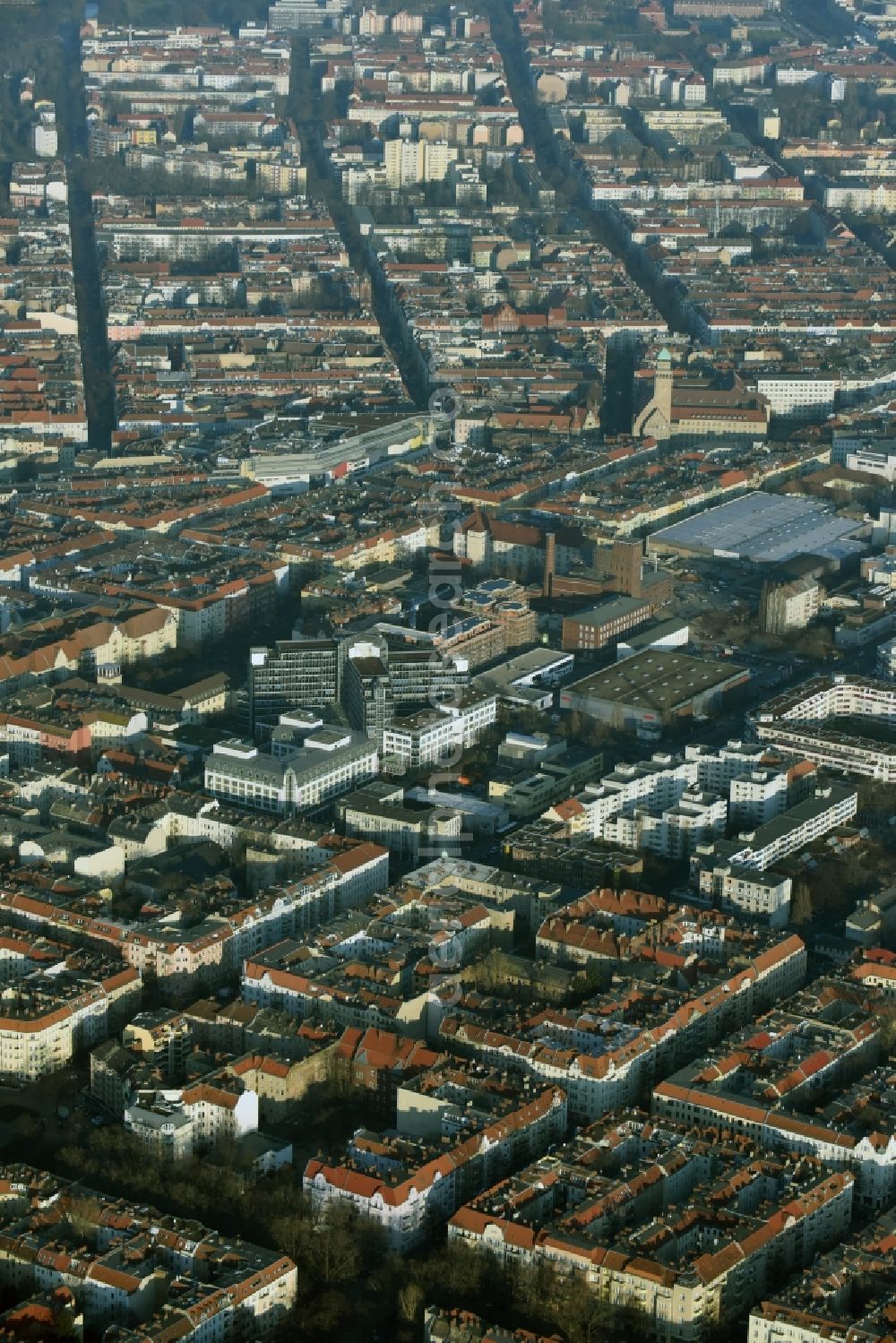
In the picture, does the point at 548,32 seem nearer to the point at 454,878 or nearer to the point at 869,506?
the point at 869,506

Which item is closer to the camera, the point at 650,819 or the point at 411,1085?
the point at 411,1085

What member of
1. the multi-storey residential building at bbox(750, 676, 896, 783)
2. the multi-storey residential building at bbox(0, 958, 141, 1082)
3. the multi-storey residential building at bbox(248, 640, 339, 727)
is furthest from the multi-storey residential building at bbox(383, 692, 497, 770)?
the multi-storey residential building at bbox(0, 958, 141, 1082)

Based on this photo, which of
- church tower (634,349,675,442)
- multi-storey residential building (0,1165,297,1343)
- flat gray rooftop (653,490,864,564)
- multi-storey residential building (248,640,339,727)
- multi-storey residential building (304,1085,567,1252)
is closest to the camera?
multi-storey residential building (0,1165,297,1343)

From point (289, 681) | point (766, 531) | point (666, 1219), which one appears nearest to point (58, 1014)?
point (666, 1219)

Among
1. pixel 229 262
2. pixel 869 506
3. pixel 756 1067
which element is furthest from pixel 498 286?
pixel 756 1067

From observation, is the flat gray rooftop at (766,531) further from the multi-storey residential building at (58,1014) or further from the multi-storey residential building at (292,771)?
the multi-storey residential building at (58,1014)

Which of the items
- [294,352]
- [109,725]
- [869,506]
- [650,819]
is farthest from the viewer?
[294,352]

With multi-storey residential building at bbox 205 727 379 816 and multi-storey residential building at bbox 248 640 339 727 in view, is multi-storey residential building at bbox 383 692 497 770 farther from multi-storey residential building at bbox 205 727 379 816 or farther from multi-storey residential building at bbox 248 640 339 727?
multi-storey residential building at bbox 248 640 339 727

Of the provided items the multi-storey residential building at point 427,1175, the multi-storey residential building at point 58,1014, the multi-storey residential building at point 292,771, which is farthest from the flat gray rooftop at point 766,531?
the multi-storey residential building at point 427,1175
